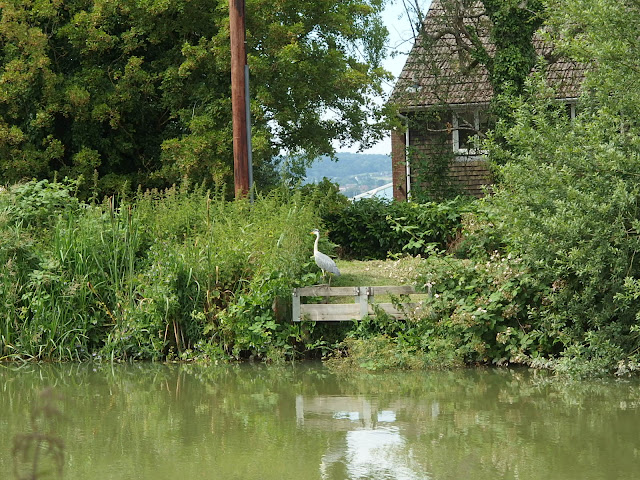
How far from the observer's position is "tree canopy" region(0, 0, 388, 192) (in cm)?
2200

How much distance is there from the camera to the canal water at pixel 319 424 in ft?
23.1

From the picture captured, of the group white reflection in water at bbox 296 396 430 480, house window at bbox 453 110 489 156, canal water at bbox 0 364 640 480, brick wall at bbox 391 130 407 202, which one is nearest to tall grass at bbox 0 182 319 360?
canal water at bbox 0 364 640 480

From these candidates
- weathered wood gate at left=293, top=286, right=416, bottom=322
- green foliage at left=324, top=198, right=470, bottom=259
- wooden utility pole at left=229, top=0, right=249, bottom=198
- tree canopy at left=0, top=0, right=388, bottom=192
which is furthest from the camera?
tree canopy at left=0, top=0, right=388, bottom=192

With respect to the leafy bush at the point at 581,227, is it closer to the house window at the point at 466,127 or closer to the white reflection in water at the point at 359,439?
the white reflection in water at the point at 359,439

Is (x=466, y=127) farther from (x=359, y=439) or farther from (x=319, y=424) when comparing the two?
(x=359, y=439)

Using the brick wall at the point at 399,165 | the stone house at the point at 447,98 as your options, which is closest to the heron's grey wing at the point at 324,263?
the stone house at the point at 447,98

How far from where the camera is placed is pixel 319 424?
8805mm

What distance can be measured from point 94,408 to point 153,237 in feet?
15.3

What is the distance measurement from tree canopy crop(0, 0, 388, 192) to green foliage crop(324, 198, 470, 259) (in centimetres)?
291

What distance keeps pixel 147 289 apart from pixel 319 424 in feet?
16.9

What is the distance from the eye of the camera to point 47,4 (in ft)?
74.6

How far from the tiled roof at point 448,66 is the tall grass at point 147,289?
13.9 m

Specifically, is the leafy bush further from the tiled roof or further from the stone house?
the tiled roof

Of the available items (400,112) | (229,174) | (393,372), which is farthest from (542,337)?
(400,112)
